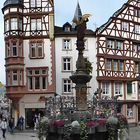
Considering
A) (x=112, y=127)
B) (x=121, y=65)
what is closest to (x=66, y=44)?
(x=121, y=65)

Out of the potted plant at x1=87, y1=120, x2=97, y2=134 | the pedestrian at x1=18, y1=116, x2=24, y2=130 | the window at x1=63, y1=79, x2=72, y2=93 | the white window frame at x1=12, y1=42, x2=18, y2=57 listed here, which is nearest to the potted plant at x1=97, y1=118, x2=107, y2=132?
the potted plant at x1=87, y1=120, x2=97, y2=134

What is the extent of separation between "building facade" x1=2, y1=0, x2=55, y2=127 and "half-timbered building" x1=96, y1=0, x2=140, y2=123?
5.94m

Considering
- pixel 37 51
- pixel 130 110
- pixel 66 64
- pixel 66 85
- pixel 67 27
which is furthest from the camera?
pixel 130 110

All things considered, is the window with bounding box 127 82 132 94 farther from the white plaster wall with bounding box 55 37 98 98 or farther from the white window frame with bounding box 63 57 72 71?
the white window frame with bounding box 63 57 72 71

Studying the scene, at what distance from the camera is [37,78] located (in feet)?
A: 157

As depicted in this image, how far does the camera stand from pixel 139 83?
55.8 m

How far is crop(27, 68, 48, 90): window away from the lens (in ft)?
157

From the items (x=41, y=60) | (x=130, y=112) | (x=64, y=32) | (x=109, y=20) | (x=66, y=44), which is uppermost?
(x=109, y=20)

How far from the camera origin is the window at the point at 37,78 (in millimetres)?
47812

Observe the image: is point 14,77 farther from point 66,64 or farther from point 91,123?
point 91,123

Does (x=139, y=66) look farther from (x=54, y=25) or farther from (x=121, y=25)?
(x=54, y=25)

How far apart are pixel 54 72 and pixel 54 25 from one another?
522cm

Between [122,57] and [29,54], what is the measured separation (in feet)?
37.5

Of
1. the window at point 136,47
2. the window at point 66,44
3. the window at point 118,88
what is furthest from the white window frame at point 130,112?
the window at point 66,44
